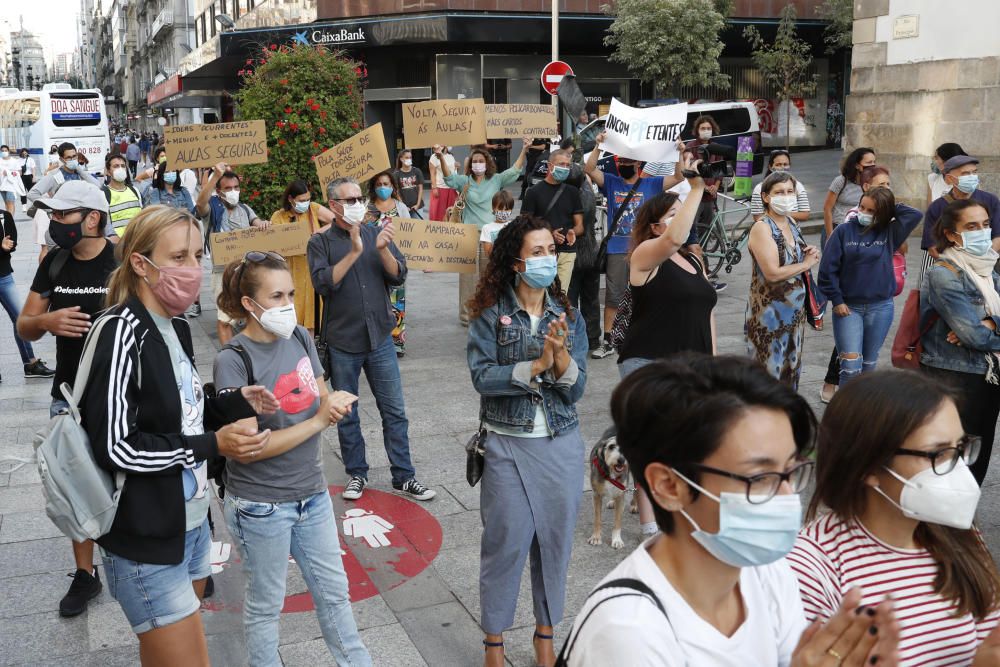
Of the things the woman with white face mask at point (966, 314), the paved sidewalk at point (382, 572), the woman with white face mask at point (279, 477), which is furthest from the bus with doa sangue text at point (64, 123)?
the woman with white face mask at point (966, 314)

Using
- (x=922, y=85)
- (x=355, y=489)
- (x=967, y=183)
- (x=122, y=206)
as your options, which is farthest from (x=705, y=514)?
(x=922, y=85)

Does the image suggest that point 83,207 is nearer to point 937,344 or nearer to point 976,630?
point 976,630

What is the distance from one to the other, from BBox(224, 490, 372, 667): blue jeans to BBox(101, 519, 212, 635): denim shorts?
44cm

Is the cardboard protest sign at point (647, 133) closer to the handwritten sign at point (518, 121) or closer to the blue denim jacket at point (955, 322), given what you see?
the handwritten sign at point (518, 121)

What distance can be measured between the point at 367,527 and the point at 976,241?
138 inches

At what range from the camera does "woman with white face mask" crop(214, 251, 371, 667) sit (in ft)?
11.4

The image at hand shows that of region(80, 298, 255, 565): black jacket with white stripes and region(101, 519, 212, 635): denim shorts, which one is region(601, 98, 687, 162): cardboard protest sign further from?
region(101, 519, 212, 635): denim shorts

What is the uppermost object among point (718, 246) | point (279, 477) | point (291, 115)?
point (291, 115)

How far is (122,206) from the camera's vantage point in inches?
381

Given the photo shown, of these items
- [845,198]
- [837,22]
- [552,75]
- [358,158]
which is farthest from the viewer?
[837,22]

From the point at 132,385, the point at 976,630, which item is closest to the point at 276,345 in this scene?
the point at 132,385

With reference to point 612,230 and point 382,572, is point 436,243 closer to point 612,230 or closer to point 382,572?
point 612,230

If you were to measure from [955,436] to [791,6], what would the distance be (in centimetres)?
3152

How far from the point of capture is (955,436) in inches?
91.7
